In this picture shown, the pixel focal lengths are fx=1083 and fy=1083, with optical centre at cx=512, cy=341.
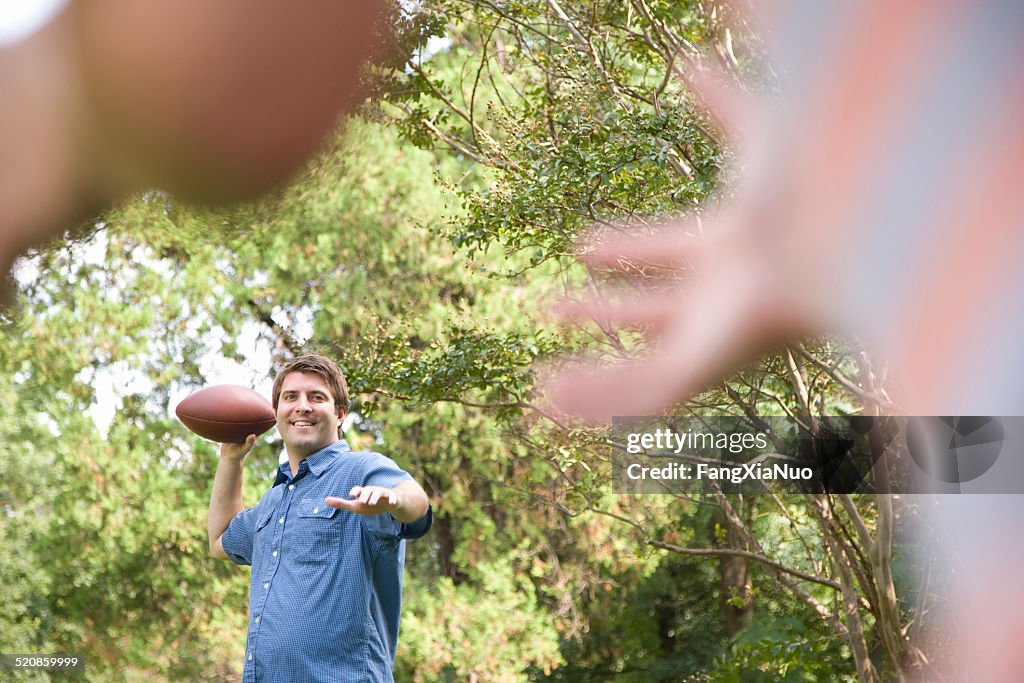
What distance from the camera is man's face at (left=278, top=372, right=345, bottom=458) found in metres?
1.50

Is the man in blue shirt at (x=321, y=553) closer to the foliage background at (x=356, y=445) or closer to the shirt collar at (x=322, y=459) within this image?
the shirt collar at (x=322, y=459)

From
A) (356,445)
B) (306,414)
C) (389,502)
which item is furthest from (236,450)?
(356,445)

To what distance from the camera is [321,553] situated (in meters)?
1.39

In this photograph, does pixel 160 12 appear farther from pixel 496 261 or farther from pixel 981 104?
pixel 496 261

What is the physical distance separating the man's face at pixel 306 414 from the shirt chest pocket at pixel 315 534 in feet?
0.31

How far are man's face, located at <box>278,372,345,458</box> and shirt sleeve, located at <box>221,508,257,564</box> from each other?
0.13 meters

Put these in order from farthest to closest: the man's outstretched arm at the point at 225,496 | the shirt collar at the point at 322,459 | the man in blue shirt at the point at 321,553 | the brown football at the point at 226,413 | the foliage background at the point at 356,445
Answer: the foliage background at the point at 356,445 → the brown football at the point at 226,413 → the man's outstretched arm at the point at 225,496 → the shirt collar at the point at 322,459 → the man in blue shirt at the point at 321,553

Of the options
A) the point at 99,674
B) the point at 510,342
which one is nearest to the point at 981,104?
the point at 510,342

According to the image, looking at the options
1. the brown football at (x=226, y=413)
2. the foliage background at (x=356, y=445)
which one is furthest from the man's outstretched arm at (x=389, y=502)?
the foliage background at (x=356, y=445)

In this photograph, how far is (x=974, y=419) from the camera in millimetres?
393

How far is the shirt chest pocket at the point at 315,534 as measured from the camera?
1388mm

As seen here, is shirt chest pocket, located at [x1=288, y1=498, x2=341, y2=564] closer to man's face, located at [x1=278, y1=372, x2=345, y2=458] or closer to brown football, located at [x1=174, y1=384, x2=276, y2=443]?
man's face, located at [x1=278, y1=372, x2=345, y2=458]

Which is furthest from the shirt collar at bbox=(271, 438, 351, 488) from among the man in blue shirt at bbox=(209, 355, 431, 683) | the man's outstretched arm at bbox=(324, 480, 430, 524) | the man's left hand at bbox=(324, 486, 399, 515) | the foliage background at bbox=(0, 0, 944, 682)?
the foliage background at bbox=(0, 0, 944, 682)

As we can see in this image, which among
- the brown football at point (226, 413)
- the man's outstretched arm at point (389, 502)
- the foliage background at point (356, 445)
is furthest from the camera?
the foliage background at point (356, 445)
